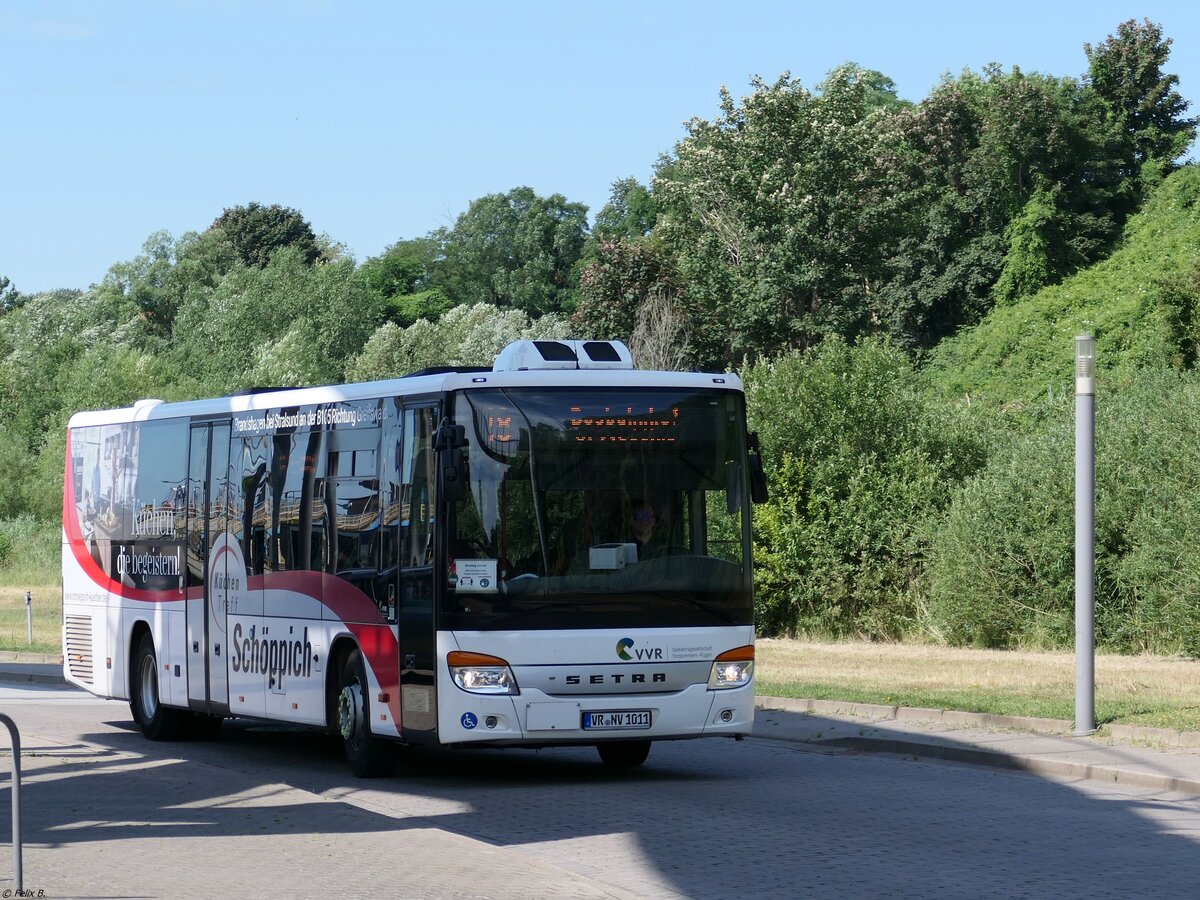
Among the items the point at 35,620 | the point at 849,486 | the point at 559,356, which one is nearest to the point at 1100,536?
the point at 849,486

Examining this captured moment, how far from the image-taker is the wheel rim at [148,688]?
59.9 ft

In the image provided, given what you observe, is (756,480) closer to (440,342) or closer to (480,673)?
(480,673)

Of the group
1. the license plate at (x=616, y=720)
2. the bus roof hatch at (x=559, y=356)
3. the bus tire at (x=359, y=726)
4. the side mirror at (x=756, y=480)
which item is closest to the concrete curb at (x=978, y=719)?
the side mirror at (x=756, y=480)

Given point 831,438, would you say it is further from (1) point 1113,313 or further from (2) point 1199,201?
(2) point 1199,201

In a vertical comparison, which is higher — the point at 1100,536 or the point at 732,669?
the point at 1100,536

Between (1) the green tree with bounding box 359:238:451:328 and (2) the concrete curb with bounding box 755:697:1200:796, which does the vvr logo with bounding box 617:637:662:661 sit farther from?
(1) the green tree with bounding box 359:238:451:328

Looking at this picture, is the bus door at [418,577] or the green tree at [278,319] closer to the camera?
the bus door at [418,577]

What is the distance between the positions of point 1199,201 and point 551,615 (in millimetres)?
56152

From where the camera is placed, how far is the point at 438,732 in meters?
13.0

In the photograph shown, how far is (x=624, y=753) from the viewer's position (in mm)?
15000

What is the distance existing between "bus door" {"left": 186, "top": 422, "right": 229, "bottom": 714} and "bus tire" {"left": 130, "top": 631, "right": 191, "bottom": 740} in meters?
0.94

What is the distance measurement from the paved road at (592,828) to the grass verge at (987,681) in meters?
2.65

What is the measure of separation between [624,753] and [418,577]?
283 cm

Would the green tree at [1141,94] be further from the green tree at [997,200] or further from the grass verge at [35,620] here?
the grass verge at [35,620]
